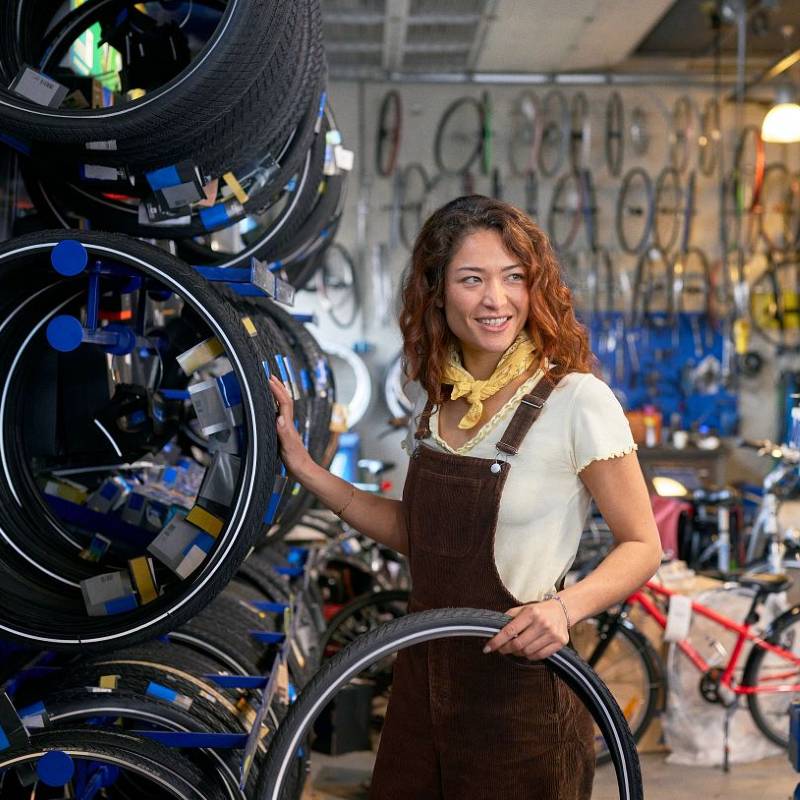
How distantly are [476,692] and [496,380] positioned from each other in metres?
0.59

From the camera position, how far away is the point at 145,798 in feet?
8.36

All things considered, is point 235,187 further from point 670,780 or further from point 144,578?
point 670,780

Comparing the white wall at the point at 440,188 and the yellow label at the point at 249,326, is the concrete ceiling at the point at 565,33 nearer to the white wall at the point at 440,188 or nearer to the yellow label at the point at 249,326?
the white wall at the point at 440,188

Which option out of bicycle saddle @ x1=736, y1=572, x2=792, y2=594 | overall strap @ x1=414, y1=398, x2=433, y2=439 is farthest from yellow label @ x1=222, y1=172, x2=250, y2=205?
bicycle saddle @ x1=736, y1=572, x2=792, y2=594

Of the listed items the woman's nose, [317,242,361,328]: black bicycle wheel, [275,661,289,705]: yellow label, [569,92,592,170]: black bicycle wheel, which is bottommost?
[275,661,289,705]: yellow label

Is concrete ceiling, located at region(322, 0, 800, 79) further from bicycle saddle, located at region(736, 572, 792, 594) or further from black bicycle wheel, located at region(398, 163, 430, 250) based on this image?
bicycle saddle, located at region(736, 572, 792, 594)

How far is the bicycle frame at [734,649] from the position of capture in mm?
4598

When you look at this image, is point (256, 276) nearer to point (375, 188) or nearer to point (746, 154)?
point (375, 188)

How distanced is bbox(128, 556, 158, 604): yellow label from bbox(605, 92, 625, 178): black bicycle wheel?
9.66m

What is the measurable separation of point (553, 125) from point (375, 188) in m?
2.01

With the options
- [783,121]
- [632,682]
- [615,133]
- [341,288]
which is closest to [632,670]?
[632,682]

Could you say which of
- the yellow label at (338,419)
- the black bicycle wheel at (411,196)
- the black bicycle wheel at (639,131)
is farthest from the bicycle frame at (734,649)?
the black bicycle wheel at (639,131)

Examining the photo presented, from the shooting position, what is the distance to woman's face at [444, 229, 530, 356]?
6.35 ft

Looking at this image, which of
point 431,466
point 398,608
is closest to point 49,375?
point 431,466
